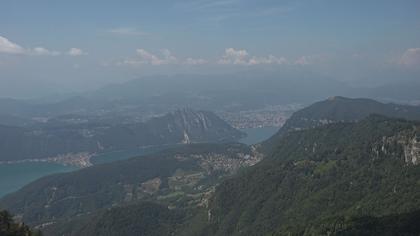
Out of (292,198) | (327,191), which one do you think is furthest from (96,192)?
(327,191)

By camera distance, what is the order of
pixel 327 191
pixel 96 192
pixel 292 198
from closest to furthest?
1. pixel 327 191
2. pixel 292 198
3. pixel 96 192

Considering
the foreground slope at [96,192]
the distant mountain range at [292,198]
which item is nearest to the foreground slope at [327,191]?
the distant mountain range at [292,198]

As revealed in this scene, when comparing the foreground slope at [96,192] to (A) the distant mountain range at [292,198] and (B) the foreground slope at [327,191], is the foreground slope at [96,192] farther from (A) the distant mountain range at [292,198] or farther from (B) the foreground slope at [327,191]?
(B) the foreground slope at [327,191]

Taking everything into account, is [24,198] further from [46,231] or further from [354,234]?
[354,234]

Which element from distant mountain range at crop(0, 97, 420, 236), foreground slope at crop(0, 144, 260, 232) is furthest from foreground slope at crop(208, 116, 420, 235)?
foreground slope at crop(0, 144, 260, 232)

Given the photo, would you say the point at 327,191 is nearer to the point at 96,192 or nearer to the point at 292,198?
the point at 292,198

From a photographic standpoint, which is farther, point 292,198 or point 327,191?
point 292,198

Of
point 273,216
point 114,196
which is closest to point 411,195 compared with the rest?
point 273,216
